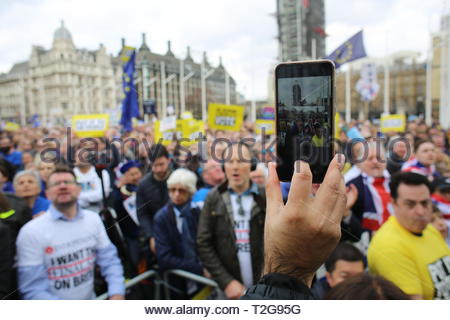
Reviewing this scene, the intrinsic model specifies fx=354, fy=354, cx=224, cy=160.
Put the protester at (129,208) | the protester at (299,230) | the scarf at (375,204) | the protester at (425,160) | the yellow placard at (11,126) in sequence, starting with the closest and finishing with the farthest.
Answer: the protester at (299,230), the protester at (129,208), the scarf at (375,204), the protester at (425,160), the yellow placard at (11,126)

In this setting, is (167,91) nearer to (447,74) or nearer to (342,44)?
(342,44)

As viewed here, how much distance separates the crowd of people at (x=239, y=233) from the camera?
70 cm

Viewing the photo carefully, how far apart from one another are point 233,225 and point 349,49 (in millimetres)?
1137

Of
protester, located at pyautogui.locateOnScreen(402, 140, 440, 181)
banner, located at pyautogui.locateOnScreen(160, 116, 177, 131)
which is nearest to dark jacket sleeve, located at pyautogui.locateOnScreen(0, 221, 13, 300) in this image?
banner, located at pyautogui.locateOnScreen(160, 116, 177, 131)

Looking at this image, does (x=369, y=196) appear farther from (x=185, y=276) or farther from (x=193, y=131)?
(x=193, y=131)

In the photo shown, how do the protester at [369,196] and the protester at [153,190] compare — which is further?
the protester at [369,196]

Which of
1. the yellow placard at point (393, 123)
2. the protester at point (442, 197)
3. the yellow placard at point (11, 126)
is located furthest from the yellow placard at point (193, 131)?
the yellow placard at point (11, 126)

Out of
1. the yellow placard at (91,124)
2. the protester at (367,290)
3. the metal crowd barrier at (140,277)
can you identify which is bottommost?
the metal crowd barrier at (140,277)

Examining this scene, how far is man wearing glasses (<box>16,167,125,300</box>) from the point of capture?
1454 mm

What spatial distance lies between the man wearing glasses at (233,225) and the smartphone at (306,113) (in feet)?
2.77

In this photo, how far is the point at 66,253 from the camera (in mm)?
1665

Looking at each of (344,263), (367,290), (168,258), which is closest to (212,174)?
(168,258)

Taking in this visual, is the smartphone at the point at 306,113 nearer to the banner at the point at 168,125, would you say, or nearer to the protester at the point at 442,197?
the protester at the point at 442,197
